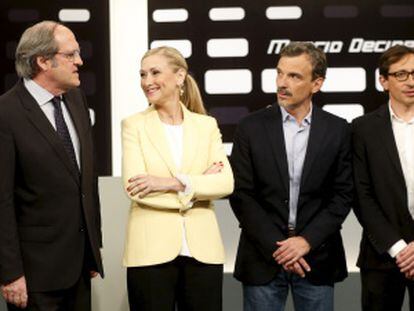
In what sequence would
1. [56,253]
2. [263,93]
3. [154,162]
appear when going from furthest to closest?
[263,93], [154,162], [56,253]

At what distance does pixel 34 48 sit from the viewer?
3.03 m

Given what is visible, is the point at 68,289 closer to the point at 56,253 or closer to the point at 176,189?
the point at 56,253

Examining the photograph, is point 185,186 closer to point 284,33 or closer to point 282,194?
point 282,194

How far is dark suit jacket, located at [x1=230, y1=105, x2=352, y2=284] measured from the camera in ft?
10.6

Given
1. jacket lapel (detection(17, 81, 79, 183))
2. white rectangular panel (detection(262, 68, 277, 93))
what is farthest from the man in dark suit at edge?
white rectangular panel (detection(262, 68, 277, 93))

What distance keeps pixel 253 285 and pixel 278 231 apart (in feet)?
0.81

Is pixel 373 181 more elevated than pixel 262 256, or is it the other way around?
pixel 373 181

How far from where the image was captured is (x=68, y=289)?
300cm

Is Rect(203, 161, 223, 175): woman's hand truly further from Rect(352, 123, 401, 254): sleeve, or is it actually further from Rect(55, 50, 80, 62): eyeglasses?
Rect(55, 50, 80, 62): eyeglasses

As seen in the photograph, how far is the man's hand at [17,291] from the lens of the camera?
9.30ft

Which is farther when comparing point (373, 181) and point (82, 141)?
point (373, 181)

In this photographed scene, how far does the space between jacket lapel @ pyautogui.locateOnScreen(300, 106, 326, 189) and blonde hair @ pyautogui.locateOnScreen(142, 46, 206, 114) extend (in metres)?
0.50

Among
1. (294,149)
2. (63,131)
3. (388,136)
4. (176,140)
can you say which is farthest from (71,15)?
(388,136)

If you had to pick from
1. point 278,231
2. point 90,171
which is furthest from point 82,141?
point 278,231
